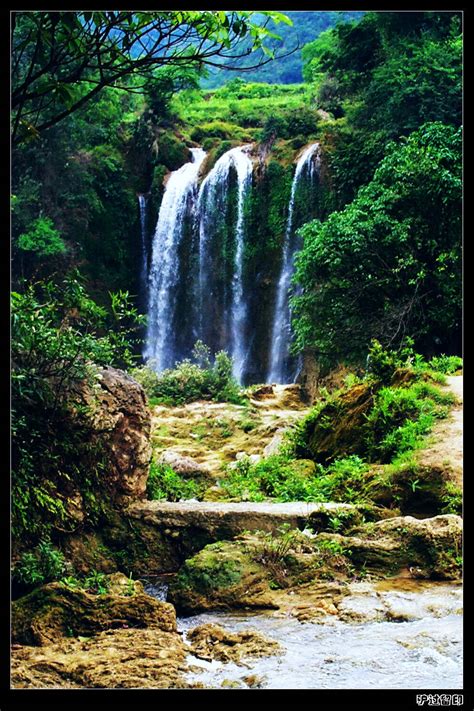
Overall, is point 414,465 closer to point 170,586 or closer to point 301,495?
point 301,495

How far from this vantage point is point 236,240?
14.6 metres

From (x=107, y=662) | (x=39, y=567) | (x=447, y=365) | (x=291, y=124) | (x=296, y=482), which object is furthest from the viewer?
(x=291, y=124)

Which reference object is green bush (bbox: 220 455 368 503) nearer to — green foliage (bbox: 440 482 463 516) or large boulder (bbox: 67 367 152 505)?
green foliage (bbox: 440 482 463 516)

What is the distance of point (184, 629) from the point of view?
12.6 ft

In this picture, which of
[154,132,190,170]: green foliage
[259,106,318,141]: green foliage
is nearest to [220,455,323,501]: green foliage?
[259,106,318,141]: green foliage

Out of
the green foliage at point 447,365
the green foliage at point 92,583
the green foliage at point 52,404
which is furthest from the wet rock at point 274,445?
the green foliage at point 92,583

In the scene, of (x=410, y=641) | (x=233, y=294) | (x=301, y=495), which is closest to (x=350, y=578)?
(x=410, y=641)

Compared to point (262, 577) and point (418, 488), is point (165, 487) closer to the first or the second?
point (262, 577)

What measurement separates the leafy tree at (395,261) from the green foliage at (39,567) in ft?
15.9

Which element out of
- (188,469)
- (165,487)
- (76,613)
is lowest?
(76,613)

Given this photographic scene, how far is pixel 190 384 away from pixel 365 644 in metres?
8.49

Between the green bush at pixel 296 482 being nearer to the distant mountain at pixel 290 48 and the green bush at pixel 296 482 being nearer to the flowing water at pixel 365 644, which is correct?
Answer: the flowing water at pixel 365 644

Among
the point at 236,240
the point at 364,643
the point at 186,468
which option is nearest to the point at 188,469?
the point at 186,468
